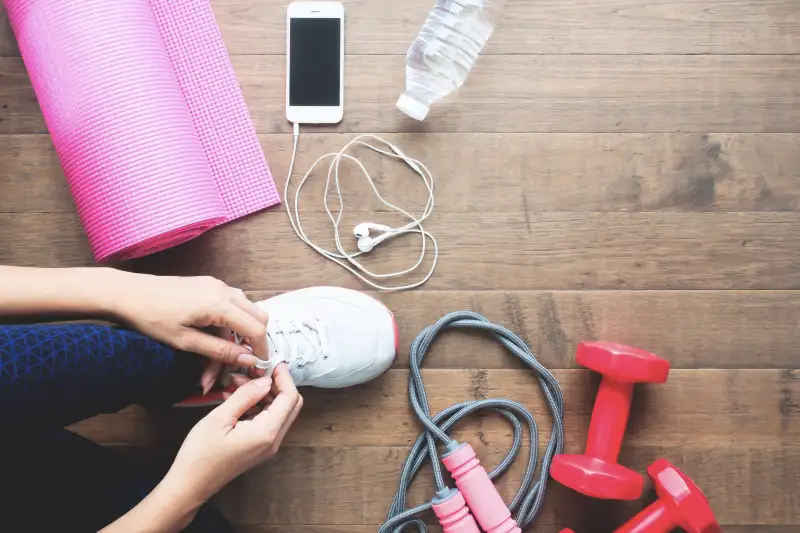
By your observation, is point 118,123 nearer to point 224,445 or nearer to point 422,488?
point 224,445

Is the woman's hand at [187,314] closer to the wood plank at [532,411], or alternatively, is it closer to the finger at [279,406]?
the finger at [279,406]

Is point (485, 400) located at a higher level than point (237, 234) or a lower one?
lower

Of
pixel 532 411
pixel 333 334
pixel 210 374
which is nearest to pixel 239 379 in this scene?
pixel 210 374

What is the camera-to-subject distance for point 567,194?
3.16 ft

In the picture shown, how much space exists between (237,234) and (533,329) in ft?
1.56

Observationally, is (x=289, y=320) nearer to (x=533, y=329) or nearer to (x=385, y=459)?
(x=385, y=459)

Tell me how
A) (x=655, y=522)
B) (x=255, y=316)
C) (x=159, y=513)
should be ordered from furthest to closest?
(x=655, y=522) → (x=255, y=316) → (x=159, y=513)

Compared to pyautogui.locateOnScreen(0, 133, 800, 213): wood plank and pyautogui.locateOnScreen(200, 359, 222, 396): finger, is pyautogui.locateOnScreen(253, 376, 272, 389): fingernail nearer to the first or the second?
pyautogui.locateOnScreen(200, 359, 222, 396): finger

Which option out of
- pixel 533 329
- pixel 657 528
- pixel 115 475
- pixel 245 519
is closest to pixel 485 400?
pixel 533 329

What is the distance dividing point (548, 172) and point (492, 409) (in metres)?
0.37

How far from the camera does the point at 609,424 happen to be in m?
0.87

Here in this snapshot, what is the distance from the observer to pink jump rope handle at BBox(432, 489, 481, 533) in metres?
0.86

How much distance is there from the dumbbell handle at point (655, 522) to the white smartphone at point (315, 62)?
72 centimetres

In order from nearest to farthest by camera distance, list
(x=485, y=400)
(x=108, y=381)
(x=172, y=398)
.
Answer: (x=108, y=381) < (x=172, y=398) < (x=485, y=400)
